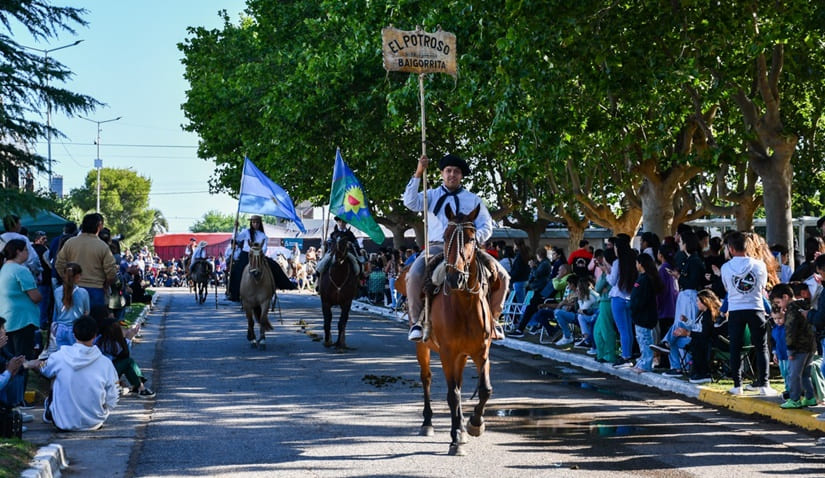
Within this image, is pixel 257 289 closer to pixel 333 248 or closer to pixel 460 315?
pixel 333 248

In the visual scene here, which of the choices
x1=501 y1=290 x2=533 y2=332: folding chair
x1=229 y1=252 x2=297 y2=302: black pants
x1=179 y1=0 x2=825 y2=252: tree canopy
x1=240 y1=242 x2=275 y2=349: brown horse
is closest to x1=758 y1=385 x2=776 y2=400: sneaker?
x1=179 y1=0 x2=825 y2=252: tree canopy

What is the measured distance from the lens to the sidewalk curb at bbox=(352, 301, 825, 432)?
10.8m

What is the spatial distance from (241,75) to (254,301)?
70.7ft

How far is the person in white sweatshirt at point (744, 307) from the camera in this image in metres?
12.0

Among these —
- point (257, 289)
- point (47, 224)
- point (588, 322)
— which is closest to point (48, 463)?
point (257, 289)

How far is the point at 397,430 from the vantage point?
10.3 meters

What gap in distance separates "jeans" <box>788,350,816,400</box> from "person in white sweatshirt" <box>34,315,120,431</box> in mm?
7191

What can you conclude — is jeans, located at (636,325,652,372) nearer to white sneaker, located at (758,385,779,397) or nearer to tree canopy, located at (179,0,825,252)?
white sneaker, located at (758,385,779,397)

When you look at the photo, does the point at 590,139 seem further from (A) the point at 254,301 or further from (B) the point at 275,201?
(A) the point at 254,301

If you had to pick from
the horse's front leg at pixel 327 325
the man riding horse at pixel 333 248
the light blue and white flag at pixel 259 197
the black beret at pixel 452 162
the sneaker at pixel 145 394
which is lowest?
the sneaker at pixel 145 394

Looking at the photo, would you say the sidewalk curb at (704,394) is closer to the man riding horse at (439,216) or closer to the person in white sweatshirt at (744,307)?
the person in white sweatshirt at (744,307)

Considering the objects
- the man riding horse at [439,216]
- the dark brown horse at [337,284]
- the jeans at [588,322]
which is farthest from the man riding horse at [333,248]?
the man riding horse at [439,216]

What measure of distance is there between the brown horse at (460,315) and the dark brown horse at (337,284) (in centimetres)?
912

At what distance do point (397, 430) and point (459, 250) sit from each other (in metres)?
2.31
